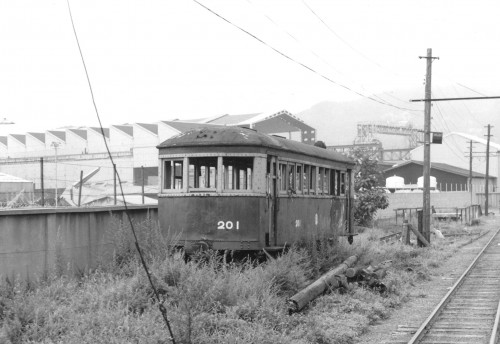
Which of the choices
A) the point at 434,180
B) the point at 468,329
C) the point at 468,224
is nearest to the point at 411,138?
the point at 434,180

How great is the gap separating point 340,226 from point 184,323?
10.4m

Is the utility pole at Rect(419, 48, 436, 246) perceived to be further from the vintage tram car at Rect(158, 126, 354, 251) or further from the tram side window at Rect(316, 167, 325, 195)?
the vintage tram car at Rect(158, 126, 354, 251)

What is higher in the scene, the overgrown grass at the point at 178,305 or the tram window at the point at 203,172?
the tram window at the point at 203,172

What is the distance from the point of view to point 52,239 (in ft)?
40.5

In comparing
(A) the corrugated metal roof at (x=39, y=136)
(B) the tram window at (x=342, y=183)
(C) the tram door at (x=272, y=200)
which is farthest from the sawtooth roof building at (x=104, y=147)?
(C) the tram door at (x=272, y=200)

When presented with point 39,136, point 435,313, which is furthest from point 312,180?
point 39,136

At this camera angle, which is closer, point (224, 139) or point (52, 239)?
point (52, 239)

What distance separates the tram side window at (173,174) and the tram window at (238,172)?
1.03 m

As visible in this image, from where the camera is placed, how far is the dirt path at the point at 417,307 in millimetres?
10227

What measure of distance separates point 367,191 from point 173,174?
85.9 feet

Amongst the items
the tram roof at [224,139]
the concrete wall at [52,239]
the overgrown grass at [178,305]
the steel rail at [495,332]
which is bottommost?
the steel rail at [495,332]

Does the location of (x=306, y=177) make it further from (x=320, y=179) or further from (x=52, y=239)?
(x=52, y=239)

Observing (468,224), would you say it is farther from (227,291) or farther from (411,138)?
(411,138)

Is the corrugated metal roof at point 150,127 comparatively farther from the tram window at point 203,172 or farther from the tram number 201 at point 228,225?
the tram number 201 at point 228,225
